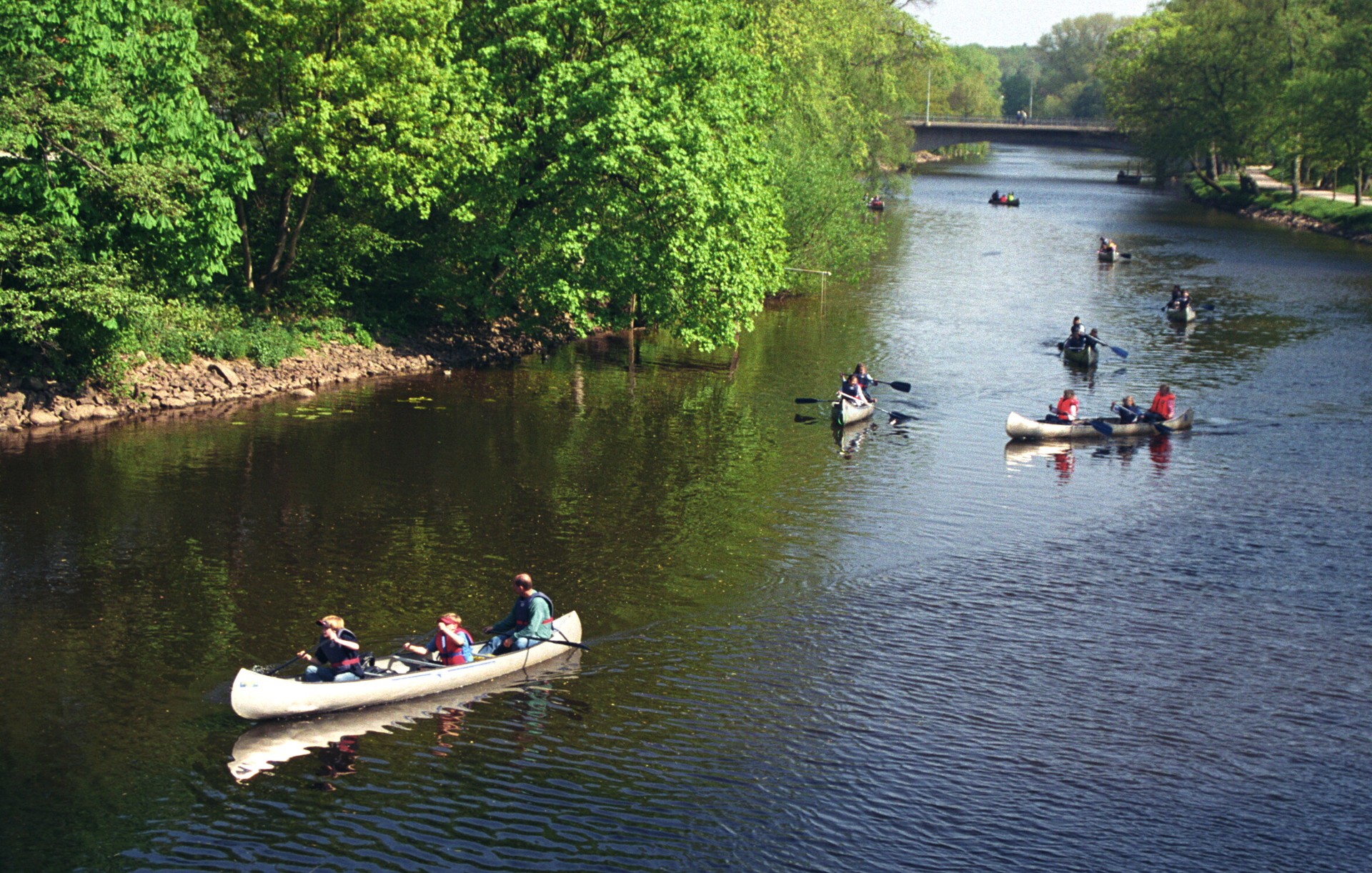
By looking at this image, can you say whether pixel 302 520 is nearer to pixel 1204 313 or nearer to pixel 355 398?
pixel 355 398

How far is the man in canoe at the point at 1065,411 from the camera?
39750mm

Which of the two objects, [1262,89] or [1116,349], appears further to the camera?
[1262,89]

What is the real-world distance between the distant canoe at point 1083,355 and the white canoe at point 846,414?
13077 millimetres

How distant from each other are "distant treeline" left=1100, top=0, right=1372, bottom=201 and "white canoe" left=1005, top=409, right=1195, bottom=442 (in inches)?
2208

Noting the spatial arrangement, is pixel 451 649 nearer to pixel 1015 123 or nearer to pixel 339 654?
pixel 339 654

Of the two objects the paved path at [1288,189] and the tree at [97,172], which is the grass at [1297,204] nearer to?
the paved path at [1288,189]

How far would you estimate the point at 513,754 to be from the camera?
65.3 feet

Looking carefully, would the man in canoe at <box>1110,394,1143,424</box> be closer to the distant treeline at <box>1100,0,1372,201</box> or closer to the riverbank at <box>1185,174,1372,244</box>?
the distant treeline at <box>1100,0,1372,201</box>

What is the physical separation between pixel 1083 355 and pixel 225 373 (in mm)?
31771

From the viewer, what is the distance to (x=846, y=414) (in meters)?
40.2

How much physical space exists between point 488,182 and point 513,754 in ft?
94.1

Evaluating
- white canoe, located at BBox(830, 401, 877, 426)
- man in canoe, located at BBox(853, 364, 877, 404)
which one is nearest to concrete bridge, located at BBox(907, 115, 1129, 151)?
man in canoe, located at BBox(853, 364, 877, 404)

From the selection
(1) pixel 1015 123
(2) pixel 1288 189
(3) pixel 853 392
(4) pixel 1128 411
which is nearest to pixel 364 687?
(3) pixel 853 392

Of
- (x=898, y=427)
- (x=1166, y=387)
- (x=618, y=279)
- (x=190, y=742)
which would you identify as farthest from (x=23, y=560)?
(x=1166, y=387)
